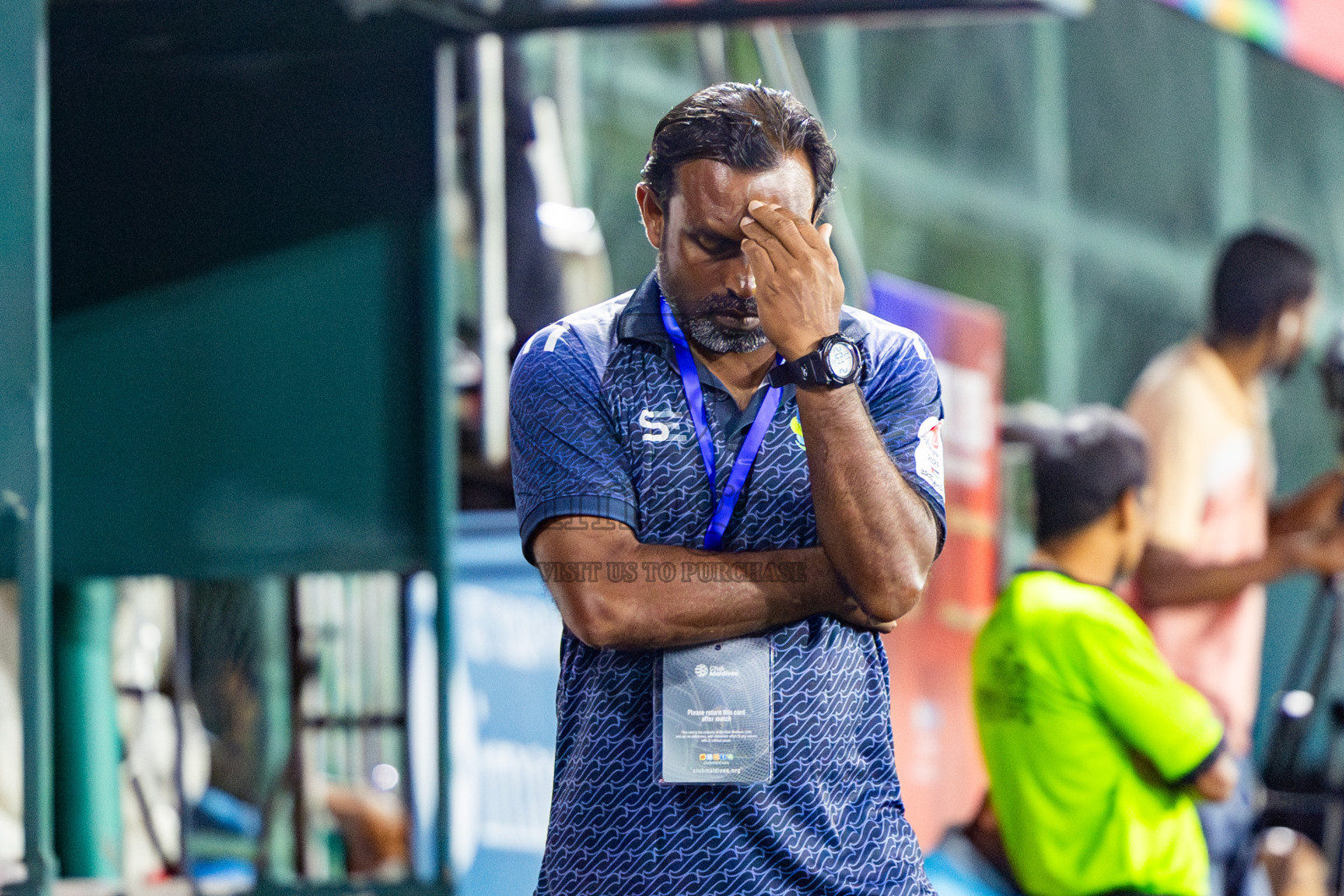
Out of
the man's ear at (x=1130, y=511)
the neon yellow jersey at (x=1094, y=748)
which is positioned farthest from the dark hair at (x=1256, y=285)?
the neon yellow jersey at (x=1094, y=748)

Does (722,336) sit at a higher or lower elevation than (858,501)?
higher

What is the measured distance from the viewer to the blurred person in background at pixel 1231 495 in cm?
518

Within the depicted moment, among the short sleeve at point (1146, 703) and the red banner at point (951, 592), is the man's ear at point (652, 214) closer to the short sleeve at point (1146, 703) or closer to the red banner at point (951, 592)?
the short sleeve at point (1146, 703)

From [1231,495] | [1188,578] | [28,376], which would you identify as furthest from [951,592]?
[28,376]

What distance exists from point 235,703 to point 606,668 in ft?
10.6

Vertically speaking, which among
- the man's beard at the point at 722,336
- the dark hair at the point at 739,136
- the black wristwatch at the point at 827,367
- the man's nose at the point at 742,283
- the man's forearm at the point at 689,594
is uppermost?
the dark hair at the point at 739,136

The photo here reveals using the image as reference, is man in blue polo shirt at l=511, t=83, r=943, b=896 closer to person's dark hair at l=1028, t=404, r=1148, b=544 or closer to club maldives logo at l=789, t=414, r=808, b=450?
club maldives logo at l=789, t=414, r=808, b=450

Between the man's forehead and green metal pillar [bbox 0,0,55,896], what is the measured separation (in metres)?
1.75

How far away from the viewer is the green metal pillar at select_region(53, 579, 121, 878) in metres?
4.35

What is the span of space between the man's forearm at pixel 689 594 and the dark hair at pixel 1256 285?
396 centimetres

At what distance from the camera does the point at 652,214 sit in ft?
7.21

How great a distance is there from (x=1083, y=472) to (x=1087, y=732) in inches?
25.9

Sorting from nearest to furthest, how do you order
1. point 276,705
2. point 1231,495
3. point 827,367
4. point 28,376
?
point 827,367, point 28,376, point 276,705, point 1231,495

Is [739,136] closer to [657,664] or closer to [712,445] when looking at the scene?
[712,445]
